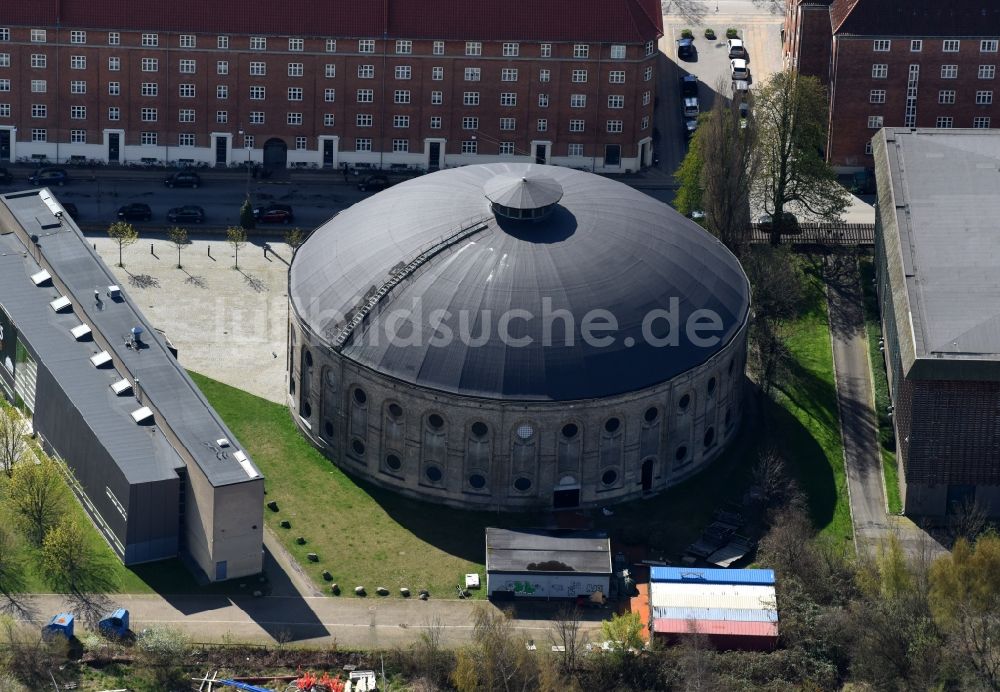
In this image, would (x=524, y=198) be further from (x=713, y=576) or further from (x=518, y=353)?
(x=713, y=576)

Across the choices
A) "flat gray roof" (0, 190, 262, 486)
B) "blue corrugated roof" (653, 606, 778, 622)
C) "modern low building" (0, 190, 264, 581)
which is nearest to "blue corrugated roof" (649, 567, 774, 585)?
"blue corrugated roof" (653, 606, 778, 622)

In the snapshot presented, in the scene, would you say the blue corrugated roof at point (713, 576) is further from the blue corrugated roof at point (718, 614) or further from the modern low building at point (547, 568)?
the modern low building at point (547, 568)

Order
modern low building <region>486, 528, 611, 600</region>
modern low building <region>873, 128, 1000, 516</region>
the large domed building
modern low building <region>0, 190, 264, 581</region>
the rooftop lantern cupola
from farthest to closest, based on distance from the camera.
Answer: the rooftop lantern cupola → the large domed building → modern low building <region>873, 128, 1000, 516</region> → modern low building <region>486, 528, 611, 600</region> → modern low building <region>0, 190, 264, 581</region>

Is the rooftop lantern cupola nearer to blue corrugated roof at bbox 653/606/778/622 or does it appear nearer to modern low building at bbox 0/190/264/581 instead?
modern low building at bbox 0/190/264/581

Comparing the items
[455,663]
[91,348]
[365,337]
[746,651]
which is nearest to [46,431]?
[91,348]

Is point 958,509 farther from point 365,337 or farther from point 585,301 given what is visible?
point 365,337
